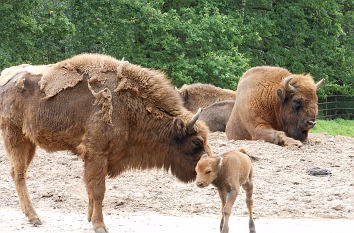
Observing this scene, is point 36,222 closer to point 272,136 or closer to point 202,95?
point 272,136

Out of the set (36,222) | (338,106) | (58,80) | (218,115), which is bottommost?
(338,106)

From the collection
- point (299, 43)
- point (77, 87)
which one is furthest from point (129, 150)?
point (299, 43)

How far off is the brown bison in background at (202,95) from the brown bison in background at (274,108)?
3252 mm

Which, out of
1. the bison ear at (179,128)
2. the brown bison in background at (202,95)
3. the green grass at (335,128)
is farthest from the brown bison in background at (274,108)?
the green grass at (335,128)

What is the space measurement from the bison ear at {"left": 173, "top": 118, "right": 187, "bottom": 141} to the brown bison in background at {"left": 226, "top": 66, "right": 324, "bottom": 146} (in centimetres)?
549

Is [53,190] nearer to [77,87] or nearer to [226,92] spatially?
[77,87]

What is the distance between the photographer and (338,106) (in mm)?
36406

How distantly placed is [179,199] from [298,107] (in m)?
5.03

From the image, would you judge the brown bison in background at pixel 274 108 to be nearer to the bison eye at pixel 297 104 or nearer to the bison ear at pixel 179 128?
the bison eye at pixel 297 104

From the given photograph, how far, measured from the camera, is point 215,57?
23.8 m

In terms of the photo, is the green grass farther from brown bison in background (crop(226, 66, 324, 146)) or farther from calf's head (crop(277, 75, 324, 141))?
calf's head (crop(277, 75, 324, 141))

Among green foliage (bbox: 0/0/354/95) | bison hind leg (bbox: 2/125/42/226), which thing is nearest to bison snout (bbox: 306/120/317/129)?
bison hind leg (bbox: 2/125/42/226)

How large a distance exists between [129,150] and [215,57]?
16.2 meters

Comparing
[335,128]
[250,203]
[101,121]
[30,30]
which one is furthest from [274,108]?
[335,128]
